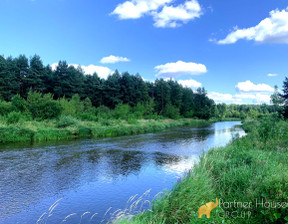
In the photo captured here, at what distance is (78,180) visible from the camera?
9680 millimetres

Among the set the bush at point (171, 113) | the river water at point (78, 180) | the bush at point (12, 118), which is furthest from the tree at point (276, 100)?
the bush at point (171, 113)

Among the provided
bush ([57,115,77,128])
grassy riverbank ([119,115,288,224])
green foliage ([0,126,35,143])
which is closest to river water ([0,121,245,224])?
grassy riverbank ([119,115,288,224])

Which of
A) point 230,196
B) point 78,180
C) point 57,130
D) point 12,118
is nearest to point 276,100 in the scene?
point 230,196

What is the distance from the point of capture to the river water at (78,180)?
6.72 meters

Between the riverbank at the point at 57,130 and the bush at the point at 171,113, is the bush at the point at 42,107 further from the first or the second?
the bush at the point at 171,113

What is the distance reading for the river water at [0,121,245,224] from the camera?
6.72 m

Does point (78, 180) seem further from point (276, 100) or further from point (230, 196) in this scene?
point (276, 100)

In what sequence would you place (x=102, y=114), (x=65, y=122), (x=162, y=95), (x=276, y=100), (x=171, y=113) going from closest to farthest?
(x=276, y=100) < (x=65, y=122) < (x=102, y=114) < (x=171, y=113) < (x=162, y=95)

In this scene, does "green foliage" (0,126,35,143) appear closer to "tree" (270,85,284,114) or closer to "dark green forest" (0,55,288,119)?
"dark green forest" (0,55,288,119)

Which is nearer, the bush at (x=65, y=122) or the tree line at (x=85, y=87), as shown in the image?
the bush at (x=65, y=122)

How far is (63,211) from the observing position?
22.2 ft

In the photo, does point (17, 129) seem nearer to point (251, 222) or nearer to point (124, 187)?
point (124, 187)

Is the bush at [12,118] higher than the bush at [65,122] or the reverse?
higher

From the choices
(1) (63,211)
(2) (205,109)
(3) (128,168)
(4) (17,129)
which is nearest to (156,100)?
(2) (205,109)
